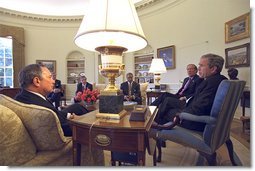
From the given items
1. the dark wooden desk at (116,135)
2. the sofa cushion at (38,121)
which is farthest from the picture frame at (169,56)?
the sofa cushion at (38,121)

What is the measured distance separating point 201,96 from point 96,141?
975 mm

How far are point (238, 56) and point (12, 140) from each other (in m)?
1.45

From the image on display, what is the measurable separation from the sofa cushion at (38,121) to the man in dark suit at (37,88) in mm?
123

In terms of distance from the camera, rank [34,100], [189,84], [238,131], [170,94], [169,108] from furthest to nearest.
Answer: [170,94], [169,108], [189,84], [238,131], [34,100]

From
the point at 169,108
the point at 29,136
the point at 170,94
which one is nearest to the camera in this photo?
the point at 29,136

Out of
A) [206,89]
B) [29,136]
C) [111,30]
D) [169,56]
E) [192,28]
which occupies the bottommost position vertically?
[29,136]

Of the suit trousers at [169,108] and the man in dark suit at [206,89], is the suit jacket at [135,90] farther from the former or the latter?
the man in dark suit at [206,89]

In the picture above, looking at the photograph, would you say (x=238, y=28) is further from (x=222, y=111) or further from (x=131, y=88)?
(x=131, y=88)

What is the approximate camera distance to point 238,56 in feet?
3.59

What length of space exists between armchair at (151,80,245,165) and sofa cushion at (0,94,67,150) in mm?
989

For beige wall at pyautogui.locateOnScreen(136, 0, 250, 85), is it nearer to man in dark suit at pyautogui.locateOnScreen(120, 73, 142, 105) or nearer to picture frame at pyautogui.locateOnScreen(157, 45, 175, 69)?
picture frame at pyautogui.locateOnScreen(157, 45, 175, 69)

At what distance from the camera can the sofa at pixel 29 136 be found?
80 cm

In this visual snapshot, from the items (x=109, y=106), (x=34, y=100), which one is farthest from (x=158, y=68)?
(x=34, y=100)

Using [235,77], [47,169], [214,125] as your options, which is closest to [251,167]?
[214,125]
